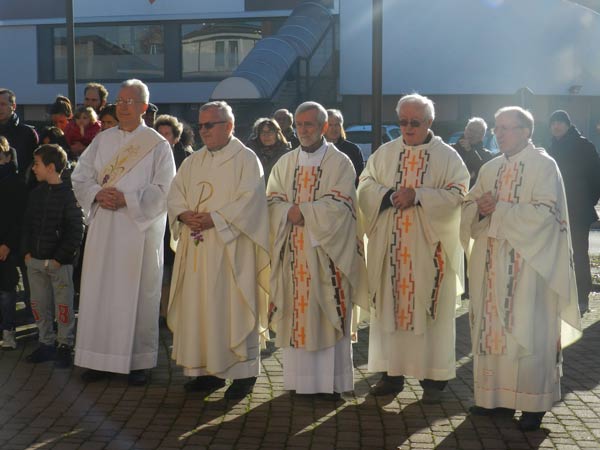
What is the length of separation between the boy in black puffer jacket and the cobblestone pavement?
32 centimetres

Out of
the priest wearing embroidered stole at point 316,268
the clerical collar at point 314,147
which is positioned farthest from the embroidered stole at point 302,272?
the clerical collar at point 314,147

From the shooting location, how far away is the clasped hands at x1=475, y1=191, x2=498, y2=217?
6586 millimetres

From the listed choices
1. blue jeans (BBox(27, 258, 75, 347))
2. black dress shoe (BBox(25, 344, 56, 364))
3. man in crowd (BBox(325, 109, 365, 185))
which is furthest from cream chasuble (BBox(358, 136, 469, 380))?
black dress shoe (BBox(25, 344, 56, 364))

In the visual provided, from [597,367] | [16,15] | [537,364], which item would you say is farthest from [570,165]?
[16,15]

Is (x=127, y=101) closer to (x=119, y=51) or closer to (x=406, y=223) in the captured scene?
(x=406, y=223)

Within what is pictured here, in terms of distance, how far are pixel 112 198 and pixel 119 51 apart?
2870 centimetres

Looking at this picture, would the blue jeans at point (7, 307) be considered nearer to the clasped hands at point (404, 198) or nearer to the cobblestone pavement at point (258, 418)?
the cobblestone pavement at point (258, 418)

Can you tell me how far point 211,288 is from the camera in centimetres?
711

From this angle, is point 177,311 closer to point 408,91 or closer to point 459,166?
point 459,166

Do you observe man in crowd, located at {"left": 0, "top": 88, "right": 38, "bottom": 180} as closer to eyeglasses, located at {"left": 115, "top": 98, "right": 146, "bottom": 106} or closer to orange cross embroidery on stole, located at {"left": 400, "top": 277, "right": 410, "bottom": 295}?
eyeglasses, located at {"left": 115, "top": 98, "right": 146, "bottom": 106}

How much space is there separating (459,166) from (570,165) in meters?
3.89

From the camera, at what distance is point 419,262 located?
7133mm

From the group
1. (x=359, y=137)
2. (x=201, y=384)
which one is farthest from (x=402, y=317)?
(x=359, y=137)

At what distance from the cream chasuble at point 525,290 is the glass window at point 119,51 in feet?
97.3
